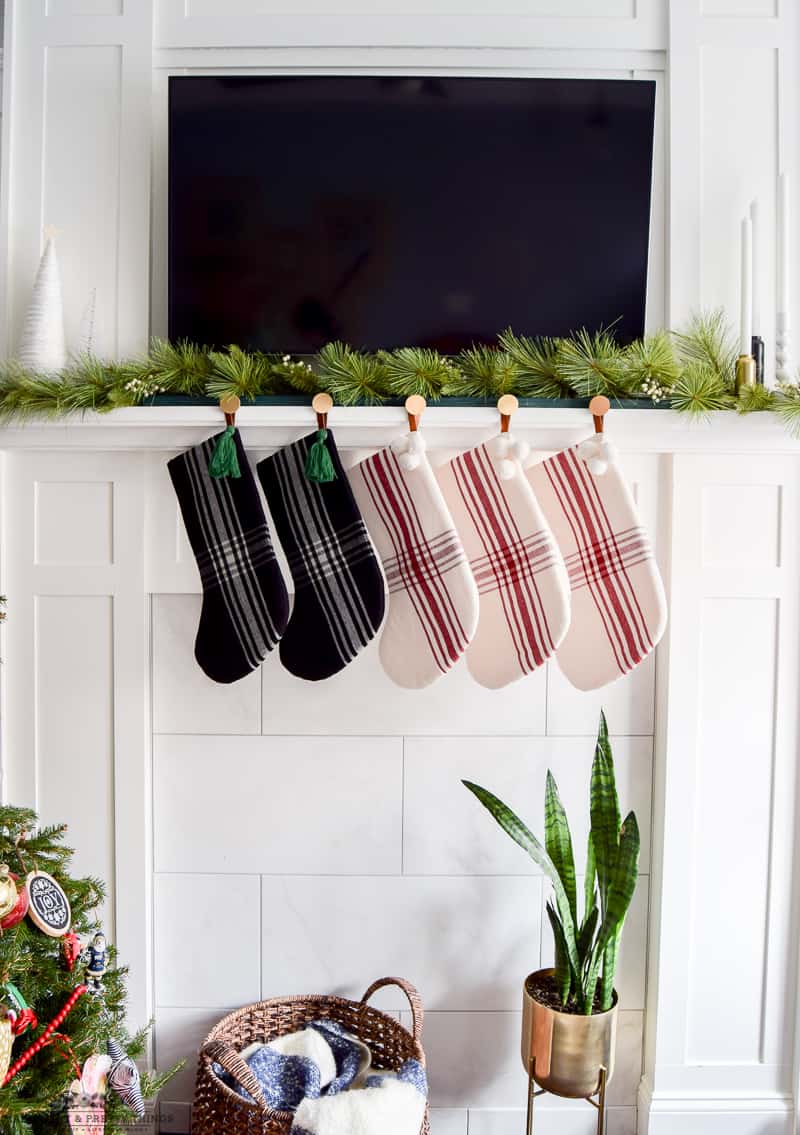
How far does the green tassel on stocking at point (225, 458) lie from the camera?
1.51 m

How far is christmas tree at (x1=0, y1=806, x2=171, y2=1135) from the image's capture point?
3.76 feet

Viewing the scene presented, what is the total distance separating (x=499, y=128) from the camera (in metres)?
1.62

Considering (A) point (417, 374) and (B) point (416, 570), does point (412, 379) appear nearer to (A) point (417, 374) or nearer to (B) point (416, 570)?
(A) point (417, 374)

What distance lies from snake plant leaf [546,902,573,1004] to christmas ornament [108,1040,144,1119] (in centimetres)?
76

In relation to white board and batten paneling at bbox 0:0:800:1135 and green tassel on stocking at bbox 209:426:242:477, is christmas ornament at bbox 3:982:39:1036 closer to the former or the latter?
white board and batten paneling at bbox 0:0:800:1135

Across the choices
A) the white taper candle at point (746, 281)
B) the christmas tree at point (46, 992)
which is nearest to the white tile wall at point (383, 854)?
the christmas tree at point (46, 992)

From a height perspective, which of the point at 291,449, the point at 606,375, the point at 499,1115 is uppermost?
the point at 606,375

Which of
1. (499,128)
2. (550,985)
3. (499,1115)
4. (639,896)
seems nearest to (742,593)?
(639,896)

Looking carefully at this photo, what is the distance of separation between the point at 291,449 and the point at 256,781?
705mm

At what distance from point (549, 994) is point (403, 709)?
2.03 ft

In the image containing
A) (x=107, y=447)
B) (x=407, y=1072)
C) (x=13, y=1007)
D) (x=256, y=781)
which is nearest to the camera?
(x=13, y=1007)

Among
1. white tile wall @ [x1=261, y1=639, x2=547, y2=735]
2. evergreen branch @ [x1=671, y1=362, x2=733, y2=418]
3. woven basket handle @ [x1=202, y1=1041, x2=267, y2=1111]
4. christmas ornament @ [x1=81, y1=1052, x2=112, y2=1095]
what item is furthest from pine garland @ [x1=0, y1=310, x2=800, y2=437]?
woven basket handle @ [x1=202, y1=1041, x2=267, y2=1111]

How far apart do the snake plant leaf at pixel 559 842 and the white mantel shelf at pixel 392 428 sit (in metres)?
0.67

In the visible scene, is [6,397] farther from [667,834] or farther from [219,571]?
[667,834]
